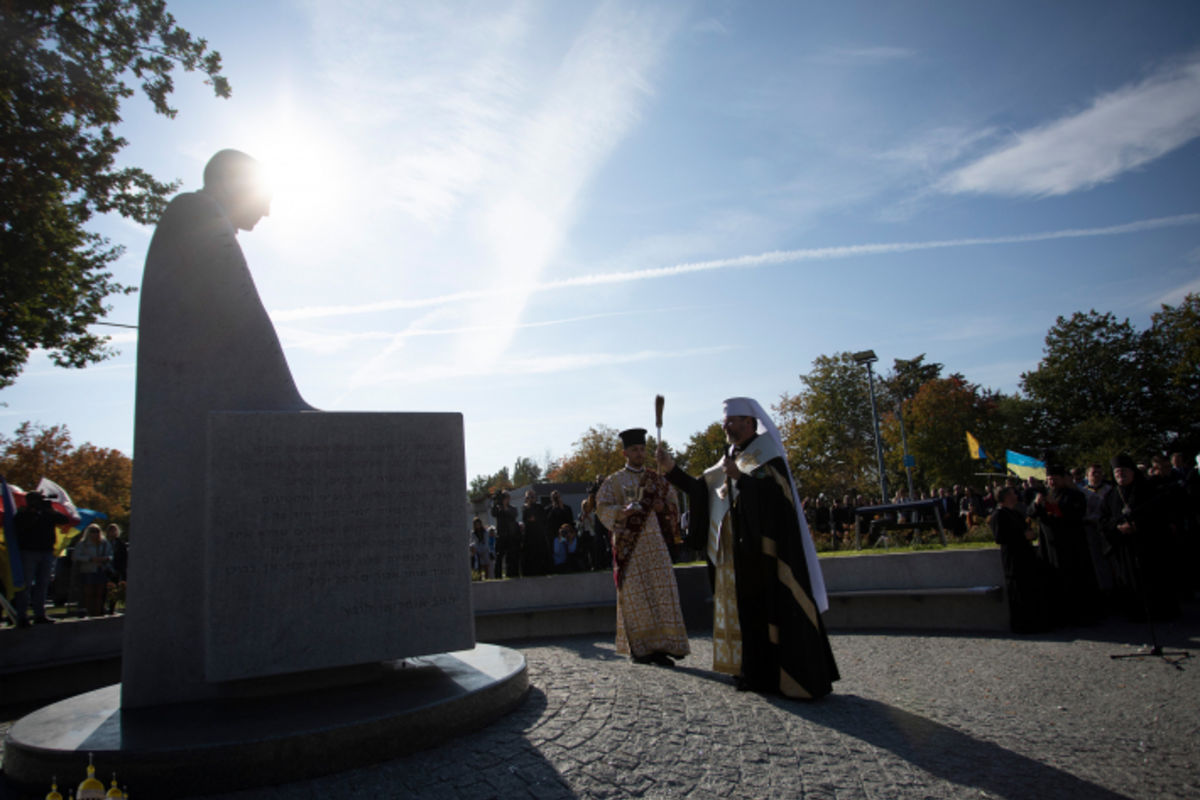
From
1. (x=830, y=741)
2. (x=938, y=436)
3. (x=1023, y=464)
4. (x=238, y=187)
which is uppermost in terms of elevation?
(x=938, y=436)

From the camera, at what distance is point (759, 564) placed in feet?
18.9

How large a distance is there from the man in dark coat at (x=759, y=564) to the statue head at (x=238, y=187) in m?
3.96

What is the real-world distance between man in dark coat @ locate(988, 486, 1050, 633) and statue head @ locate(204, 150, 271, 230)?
9.07 metres

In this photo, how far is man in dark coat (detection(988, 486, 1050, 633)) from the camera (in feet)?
28.3

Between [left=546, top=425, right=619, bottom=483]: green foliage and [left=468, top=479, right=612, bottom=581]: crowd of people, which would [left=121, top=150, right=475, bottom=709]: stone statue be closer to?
[left=468, top=479, right=612, bottom=581]: crowd of people

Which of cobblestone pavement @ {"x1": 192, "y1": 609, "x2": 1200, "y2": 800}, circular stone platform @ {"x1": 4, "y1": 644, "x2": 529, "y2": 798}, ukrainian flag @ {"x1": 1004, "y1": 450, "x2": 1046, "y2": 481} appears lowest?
cobblestone pavement @ {"x1": 192, "y1": 609, "x2": 1200, "y2": 800}

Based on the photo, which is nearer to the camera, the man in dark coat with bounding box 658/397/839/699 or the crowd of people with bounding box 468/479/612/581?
the man in dark coat with bounding box 658/397/839/699

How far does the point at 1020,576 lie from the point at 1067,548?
131cm

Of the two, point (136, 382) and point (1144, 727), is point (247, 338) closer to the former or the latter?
point (136, 382)

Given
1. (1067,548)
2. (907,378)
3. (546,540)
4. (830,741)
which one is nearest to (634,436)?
(830,741)

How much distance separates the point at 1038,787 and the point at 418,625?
145 inches

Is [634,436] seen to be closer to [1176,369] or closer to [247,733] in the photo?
[247,733]

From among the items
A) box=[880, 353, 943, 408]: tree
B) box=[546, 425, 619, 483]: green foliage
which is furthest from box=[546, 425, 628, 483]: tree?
box=[880, 353, 943, 408]: tree

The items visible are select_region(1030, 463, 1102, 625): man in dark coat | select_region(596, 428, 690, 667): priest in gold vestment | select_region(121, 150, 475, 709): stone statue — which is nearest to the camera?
select_region(121, 150, 475, 709): stone statue
